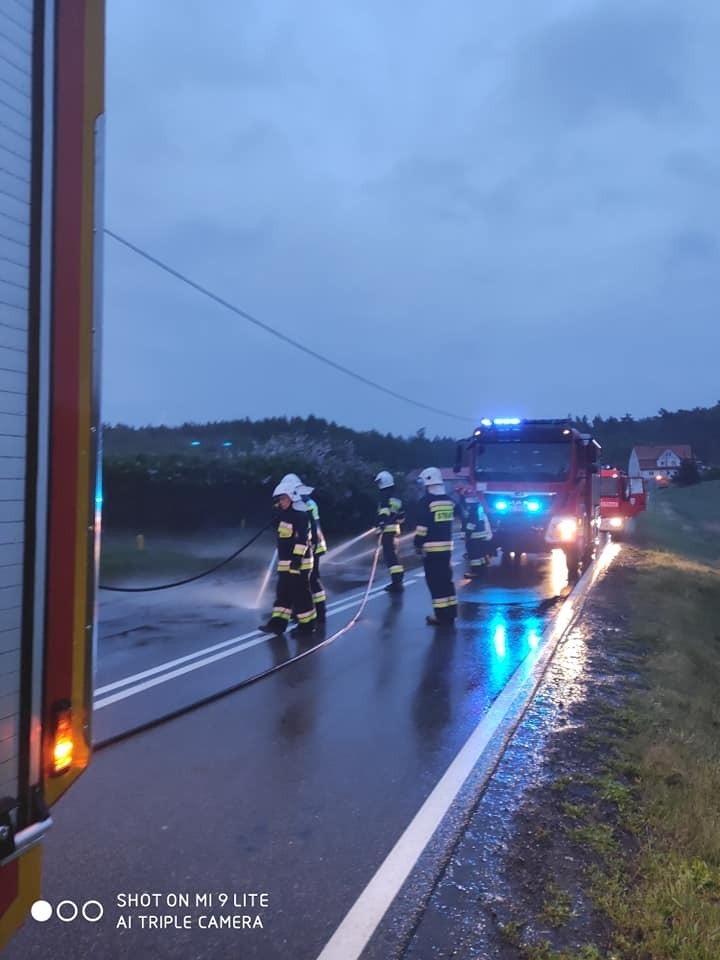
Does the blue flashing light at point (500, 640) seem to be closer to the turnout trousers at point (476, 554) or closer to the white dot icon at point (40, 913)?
the turnout trousers at point (476, 554)

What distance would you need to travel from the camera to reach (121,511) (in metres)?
20.9

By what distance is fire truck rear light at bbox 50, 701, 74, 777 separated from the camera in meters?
2.42

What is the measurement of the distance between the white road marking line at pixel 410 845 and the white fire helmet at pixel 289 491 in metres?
3.18

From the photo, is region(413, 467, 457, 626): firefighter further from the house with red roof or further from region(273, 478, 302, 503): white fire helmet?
the house with red roof

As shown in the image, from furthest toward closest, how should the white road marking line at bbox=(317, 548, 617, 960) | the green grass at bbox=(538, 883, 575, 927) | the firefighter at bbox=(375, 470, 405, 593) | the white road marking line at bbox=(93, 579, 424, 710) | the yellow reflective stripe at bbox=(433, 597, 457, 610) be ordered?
the firefighter at bbox=(375, 470, 405, 593)
the yellow reflective stripe at bbox=(433, 597, 457, 610)
the white road marking line at bbox=(93, 579, 424, 710)
the green grass at bbox=(538, 883, 575, 927)
the white road marking line at bbox=(317, 548, 617, 960)

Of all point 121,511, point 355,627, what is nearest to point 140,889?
point 355,627

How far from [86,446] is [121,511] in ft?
62.9

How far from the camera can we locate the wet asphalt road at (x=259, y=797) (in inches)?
132

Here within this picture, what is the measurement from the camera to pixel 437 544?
9750 mm

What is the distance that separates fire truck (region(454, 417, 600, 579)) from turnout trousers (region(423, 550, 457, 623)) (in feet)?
15.9

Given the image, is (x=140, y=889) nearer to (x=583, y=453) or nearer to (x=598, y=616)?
(x=598, y=616)

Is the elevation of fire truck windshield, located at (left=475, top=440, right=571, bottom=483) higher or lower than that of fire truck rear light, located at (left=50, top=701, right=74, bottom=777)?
higher

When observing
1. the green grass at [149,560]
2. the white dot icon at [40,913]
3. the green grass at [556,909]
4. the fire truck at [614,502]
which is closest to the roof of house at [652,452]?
the fire truck at [614,502]

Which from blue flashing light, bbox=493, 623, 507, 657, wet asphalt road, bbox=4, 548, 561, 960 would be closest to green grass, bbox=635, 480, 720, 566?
blue flashing light, bbox=493, 623, 507, 657
